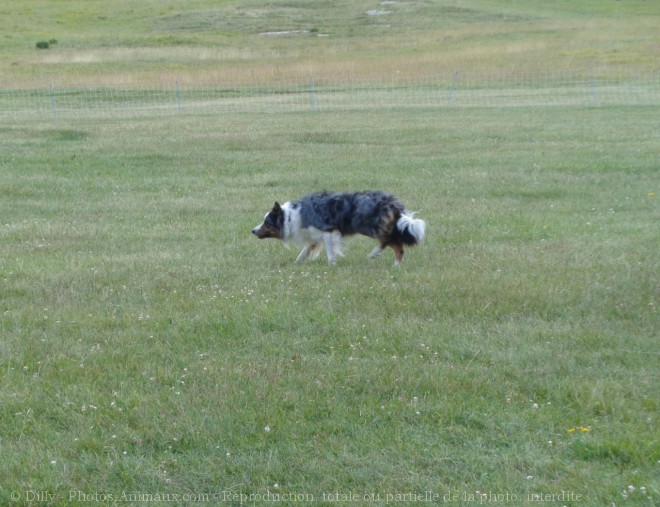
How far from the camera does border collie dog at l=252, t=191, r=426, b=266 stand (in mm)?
10047

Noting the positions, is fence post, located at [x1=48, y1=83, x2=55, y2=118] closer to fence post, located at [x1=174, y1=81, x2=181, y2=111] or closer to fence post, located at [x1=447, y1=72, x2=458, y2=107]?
fence post, located at [x1=174, y1=81, x2=181, y2=111]

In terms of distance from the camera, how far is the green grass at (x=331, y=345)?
17.5 feet

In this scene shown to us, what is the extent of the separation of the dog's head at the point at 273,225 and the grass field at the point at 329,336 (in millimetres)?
253

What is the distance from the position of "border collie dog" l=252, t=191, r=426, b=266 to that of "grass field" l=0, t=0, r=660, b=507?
260 millimetres

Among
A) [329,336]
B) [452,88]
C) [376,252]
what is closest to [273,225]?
[376,252]

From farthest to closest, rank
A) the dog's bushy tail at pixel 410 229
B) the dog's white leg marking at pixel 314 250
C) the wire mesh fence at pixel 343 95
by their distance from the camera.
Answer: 1. the wire mesh fence at pixel 343 95
2. the dog's white leg marking at pixel 314 250
3. the dog's bushy tail at pixel 410 229

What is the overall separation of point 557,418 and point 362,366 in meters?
1.54

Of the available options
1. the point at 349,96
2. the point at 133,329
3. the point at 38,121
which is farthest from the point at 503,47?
the point at 133,329

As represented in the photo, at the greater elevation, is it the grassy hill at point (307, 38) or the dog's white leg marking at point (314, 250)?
the dog's white leg marking at point (314, 250)

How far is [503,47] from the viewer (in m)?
53.3

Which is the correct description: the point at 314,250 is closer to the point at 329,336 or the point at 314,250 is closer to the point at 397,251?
the point at 397,251

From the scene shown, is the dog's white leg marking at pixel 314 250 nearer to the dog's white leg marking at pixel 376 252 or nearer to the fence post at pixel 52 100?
the dog's white leg marking at pixel 376 252

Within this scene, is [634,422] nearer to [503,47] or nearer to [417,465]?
[417,465]

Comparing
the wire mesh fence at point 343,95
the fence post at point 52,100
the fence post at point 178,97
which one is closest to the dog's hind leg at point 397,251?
the wire mesh fence at point 343,95
